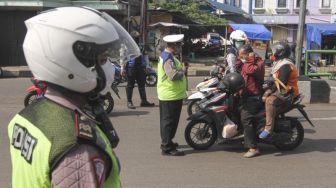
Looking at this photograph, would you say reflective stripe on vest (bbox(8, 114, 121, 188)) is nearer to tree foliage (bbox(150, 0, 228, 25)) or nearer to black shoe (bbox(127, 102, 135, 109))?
black shoe (bbox(127, 102, 135, 109))

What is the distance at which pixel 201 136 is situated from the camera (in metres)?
7.38

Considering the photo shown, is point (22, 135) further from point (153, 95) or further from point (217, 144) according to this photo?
point (153, 95)

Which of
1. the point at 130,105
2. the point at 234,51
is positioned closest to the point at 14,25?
the point at 130,105

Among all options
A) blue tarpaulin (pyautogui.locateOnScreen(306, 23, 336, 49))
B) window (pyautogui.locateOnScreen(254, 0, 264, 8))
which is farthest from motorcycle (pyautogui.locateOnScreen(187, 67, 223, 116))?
window (pyautogui.locateOnScreen(254, 0, 264, 8))

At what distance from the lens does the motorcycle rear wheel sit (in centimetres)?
732

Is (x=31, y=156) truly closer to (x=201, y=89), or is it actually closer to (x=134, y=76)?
(x=201, y=89)

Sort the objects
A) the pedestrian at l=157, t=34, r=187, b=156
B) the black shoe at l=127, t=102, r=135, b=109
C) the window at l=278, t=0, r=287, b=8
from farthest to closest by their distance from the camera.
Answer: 1. the window at l=278, t=0, r=287, b=8
2. the black shoe at l=127, t=102, r=135, b=109
3. the pedestrian at l=157, t=34, r=187, b=156

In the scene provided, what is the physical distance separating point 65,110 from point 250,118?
5.63 meters

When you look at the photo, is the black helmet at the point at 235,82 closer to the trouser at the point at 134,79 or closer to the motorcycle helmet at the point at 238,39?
the motorcycle helmet at the point at 238,39

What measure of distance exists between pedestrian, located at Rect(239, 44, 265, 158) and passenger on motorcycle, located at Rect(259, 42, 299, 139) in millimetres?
124

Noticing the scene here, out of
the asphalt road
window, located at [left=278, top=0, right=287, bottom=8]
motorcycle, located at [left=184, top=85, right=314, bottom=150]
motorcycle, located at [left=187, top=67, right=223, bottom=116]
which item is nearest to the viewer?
the asphalt road

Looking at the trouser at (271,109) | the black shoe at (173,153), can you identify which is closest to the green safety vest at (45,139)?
the black shoe at (173,153)

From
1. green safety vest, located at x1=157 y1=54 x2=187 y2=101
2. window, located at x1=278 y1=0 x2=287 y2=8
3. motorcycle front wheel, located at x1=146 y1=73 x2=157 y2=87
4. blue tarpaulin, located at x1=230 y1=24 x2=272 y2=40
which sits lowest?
motorcycle front wheel, located at x1=146 y1=73 x2=157 y2=87

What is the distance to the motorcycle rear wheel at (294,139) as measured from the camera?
24.0 feet
